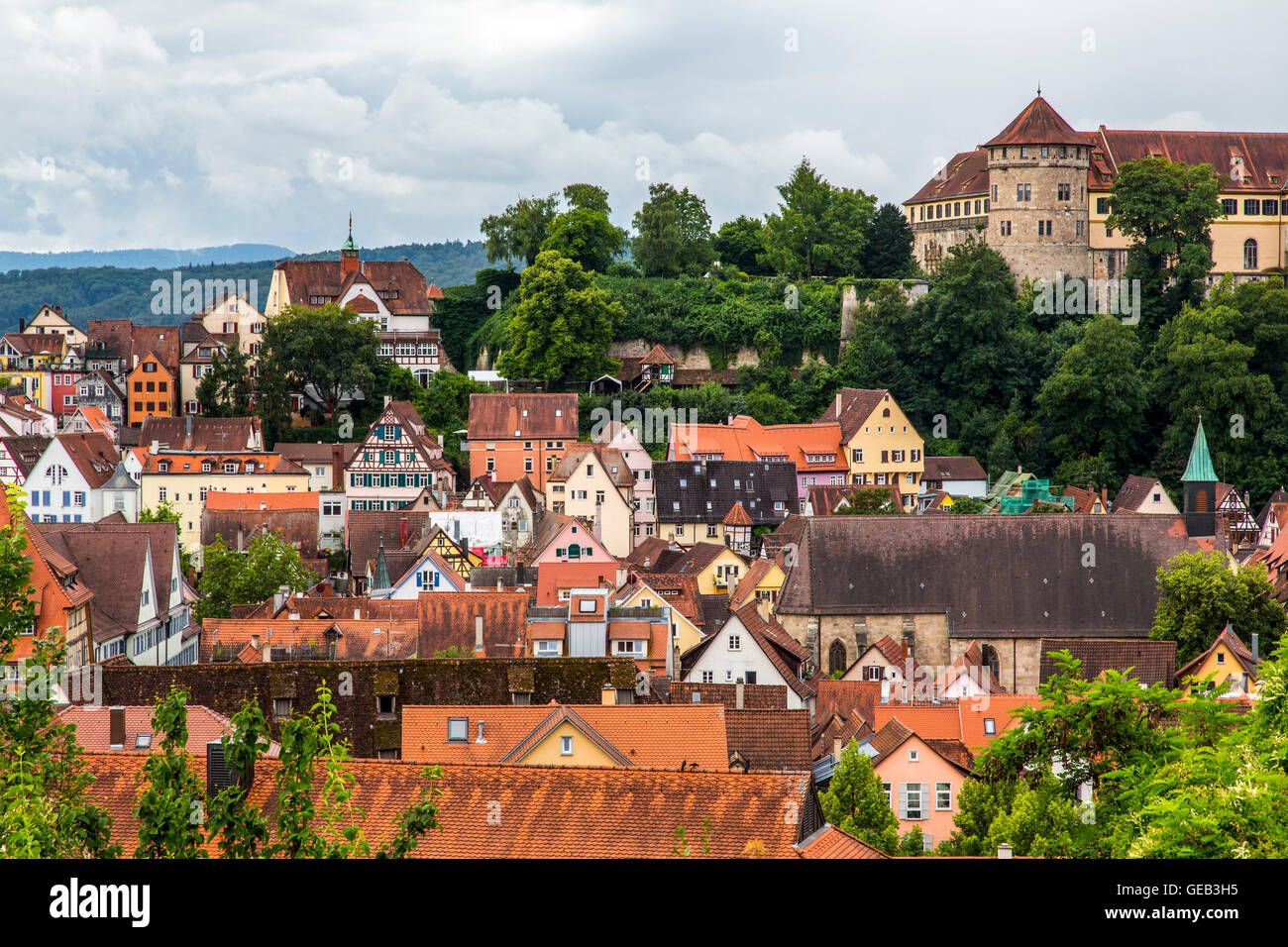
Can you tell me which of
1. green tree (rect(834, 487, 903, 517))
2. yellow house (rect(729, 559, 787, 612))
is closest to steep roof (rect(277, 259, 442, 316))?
green tree (rect(834, 487, 903, 517))

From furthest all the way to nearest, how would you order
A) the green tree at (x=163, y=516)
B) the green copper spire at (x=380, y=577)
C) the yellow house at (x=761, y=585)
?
the green tree at (x=163, y=516)
the yellow house at (x=761, y=585)
the green copper spire at (x=380, y=577)

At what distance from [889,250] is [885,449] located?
1828 centimetres

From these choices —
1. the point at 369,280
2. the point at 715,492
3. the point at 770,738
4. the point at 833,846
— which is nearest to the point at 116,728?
the point at 770,738

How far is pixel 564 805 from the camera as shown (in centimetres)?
1995

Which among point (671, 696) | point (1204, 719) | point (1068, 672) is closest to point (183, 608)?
point (671, 696)

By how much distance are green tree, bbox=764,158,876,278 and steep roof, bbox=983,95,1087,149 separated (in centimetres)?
890

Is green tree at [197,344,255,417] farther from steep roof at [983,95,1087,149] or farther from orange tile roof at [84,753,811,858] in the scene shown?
orange tile roof at [84,753,811,858]

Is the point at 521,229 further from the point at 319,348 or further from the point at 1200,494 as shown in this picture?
the point at 1200,494

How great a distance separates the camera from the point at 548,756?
26438 millimetres

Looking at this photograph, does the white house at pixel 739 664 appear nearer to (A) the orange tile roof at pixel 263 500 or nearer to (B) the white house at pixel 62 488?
(A) the orange tile roof at pixel 263 500

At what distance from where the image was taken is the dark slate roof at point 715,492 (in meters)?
71.8

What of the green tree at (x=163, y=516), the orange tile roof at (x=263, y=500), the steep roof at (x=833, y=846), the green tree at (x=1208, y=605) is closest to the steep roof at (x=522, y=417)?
the orange tile roof at (x=263, y=500)

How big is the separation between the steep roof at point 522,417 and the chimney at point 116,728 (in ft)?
166

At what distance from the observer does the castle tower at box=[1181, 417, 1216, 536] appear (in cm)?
6128
